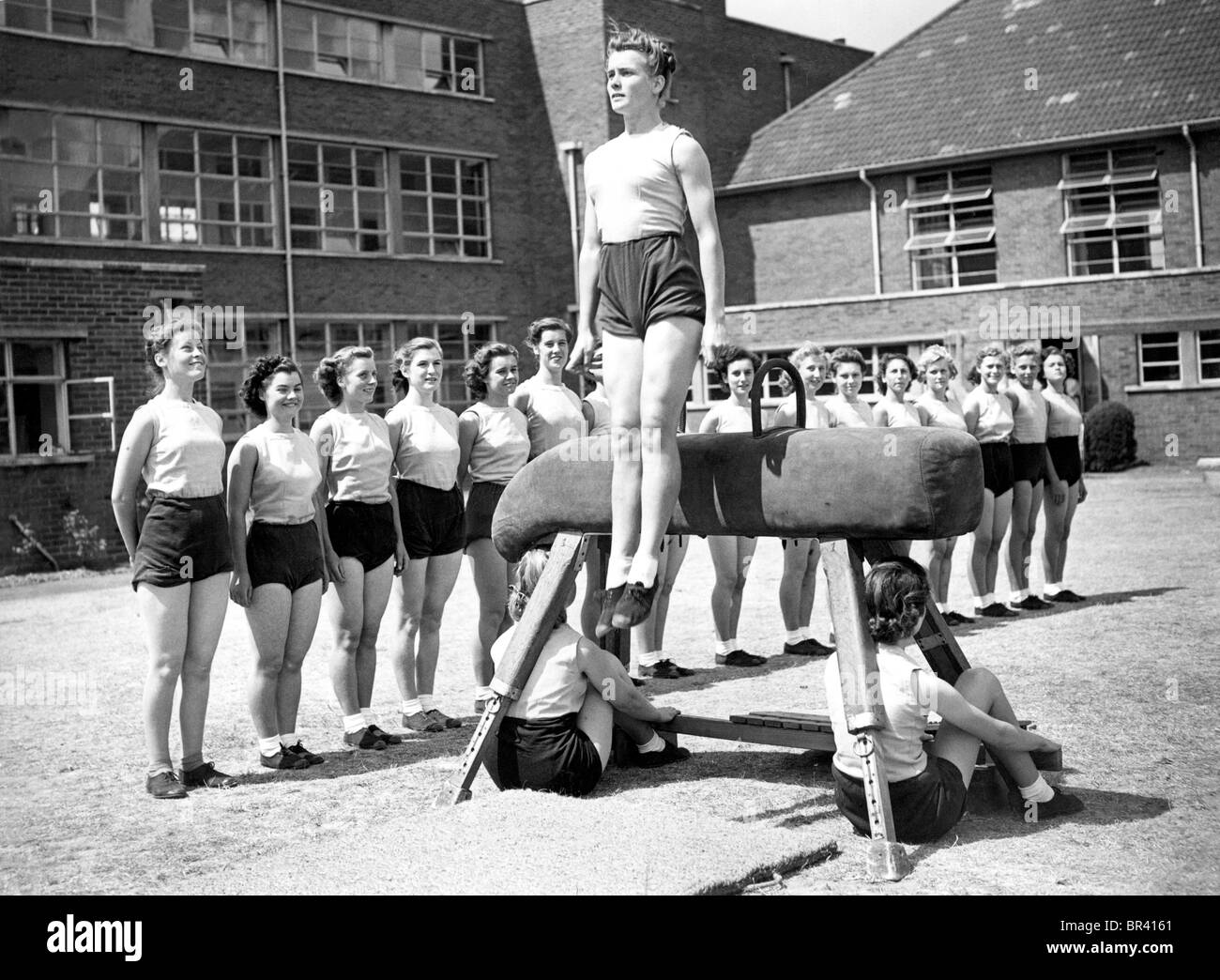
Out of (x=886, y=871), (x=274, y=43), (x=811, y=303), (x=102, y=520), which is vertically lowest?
(x=886, y=871)

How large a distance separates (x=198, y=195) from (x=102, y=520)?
881cm

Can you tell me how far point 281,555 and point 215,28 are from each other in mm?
23766

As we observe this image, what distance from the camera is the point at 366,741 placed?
24.8 ft

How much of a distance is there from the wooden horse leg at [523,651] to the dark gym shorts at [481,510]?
1.54 meters

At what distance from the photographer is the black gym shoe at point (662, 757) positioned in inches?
274

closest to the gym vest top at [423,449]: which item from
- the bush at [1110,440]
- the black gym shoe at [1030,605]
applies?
the black gym shoe at [1030,605]

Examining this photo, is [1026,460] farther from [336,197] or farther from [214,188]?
[336,197]

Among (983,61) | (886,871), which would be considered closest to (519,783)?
(886,871)

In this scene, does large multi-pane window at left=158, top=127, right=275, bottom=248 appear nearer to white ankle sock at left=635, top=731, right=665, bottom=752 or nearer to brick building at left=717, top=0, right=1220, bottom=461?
brick building at left=717, top=0, right=1220, bottom=461

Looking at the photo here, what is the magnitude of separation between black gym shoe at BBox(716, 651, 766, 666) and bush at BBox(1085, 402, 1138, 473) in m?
21.4

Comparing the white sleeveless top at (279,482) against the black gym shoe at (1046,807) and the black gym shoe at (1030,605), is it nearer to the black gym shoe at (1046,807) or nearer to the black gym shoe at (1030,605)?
the black gym shoe at (1046,807)

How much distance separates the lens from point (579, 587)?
1290cm

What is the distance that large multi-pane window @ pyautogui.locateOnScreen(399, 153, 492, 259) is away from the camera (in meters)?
31.7
